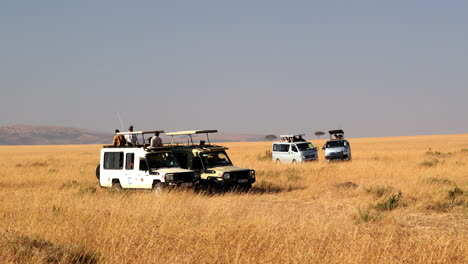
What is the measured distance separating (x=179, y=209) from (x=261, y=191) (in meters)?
8.48

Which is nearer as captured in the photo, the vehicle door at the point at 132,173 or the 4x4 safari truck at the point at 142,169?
the 4x4 safari truck at the point at 142,169

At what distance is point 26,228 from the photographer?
32.3 feet

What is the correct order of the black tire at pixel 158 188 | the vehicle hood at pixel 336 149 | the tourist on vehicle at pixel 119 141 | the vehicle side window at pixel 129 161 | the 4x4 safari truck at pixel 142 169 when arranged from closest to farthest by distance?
the black tire at pixel 158 188 → the 4x4 safari truck at pixel 142 169 → the vehicle side window at pixel 129 161 → the tourist on vehicle at pixel 119 141 → the vehicle hood at pixel 336 149

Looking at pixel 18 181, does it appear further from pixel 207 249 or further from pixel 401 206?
pixel 207 249

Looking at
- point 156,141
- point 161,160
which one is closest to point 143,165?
point 161,160

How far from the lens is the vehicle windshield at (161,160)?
18.6m

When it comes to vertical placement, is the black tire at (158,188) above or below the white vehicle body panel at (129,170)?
below

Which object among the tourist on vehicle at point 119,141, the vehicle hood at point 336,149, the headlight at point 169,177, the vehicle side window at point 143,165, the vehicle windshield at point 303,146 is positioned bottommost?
the headlight at point 169,177

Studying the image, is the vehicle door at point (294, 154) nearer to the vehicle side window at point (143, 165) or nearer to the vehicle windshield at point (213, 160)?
the vehicle windshield at point (213, 160)

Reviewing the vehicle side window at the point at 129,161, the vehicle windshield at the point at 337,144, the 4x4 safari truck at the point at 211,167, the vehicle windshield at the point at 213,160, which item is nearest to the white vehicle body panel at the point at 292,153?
the vehicle windshield at the point at 337,144

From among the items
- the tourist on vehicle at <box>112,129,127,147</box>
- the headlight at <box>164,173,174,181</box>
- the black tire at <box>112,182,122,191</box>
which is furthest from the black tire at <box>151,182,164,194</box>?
the tourist on vehicle at <box>112,129,127,147</box>

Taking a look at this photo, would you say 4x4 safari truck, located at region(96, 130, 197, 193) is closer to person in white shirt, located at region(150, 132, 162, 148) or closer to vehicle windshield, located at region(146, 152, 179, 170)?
vehicle windshield, located at region(146, 152, 179, 170)

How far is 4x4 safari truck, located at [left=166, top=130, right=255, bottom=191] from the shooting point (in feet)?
63.2

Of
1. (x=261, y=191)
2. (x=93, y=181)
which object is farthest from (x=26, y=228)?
(x=93, y=181)
